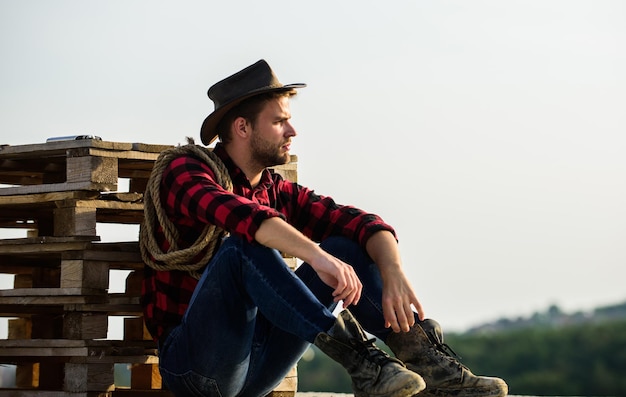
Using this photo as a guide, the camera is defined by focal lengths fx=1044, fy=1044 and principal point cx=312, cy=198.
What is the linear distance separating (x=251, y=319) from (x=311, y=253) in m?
0.46

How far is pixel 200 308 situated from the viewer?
4500 mm

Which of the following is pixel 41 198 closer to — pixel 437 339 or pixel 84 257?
pixel 84 257

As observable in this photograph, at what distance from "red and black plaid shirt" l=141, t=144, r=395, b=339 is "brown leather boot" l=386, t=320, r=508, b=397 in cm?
52

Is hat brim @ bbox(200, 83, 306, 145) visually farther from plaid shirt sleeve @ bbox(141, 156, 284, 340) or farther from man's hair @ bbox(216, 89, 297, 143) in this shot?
plaid shirt sleeve @ bbox(141, 156, 284, 340)

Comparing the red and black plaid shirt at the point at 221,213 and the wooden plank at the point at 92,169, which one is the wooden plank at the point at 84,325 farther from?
the wooden plank at the point at 92,169

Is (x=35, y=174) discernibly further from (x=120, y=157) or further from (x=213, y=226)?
(x=213, y=226)

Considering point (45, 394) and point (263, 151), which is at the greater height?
point (263, 151)

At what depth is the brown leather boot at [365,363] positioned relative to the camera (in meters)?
4.26

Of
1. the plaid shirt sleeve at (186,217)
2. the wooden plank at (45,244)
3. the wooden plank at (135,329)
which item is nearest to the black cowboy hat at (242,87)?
the plaid shirt sleeve at (186,217)

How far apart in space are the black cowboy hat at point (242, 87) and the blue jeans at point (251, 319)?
0.81 m

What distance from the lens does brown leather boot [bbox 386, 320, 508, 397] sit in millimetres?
4734

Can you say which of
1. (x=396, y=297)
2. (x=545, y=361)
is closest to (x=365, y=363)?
(x=396, y=297)

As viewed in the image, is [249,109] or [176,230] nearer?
[176,230]

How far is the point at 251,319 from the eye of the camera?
4543mm
